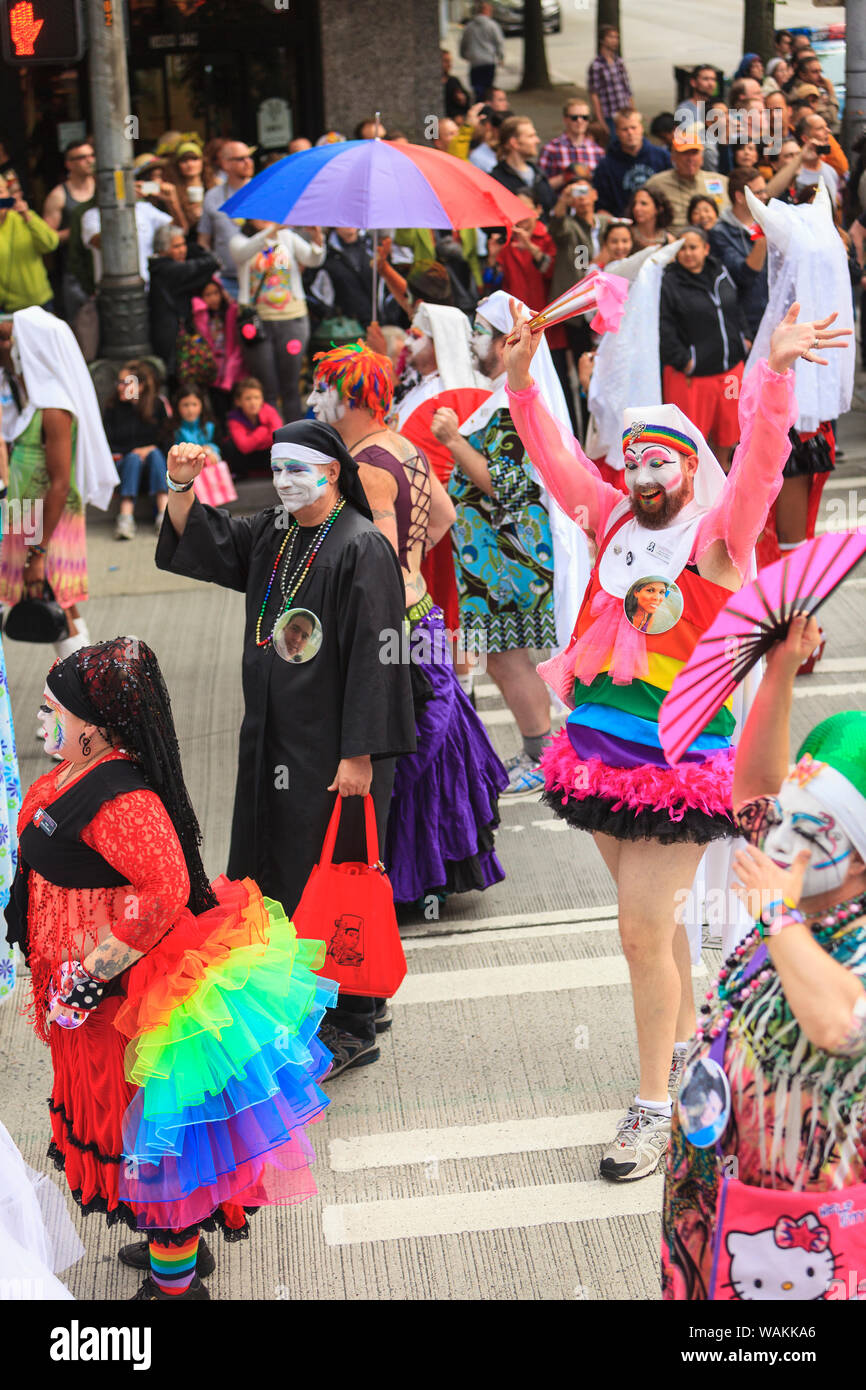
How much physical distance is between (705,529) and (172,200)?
8728mm

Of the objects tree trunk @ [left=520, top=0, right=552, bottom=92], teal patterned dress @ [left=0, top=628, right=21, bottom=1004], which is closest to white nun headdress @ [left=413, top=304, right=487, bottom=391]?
teal patterned dress @ [left=0, top=628, right=21, bottom=1004]

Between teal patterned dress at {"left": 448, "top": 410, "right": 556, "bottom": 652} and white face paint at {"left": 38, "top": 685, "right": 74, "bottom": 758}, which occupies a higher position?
white face paint at {"left": 38, "top": 685, "right": 74, "bottom": 758}

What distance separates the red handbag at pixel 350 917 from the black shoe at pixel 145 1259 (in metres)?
0.86

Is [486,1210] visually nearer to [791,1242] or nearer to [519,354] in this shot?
[791,1242]

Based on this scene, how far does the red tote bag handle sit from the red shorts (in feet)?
15.9

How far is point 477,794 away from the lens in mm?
5621

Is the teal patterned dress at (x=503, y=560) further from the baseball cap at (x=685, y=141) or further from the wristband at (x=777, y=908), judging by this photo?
the baseball cap at (x=685, y=141)

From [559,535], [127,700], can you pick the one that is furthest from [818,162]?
[127,700]

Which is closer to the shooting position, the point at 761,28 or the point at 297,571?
the point at 297,571

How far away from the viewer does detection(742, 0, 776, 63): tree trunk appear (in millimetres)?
20344

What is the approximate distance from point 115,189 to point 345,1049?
736 cm

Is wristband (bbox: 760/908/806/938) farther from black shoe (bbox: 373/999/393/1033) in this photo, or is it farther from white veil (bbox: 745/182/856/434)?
white veil (bbox: 745/182/856/434)

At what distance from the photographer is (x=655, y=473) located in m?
4.06
